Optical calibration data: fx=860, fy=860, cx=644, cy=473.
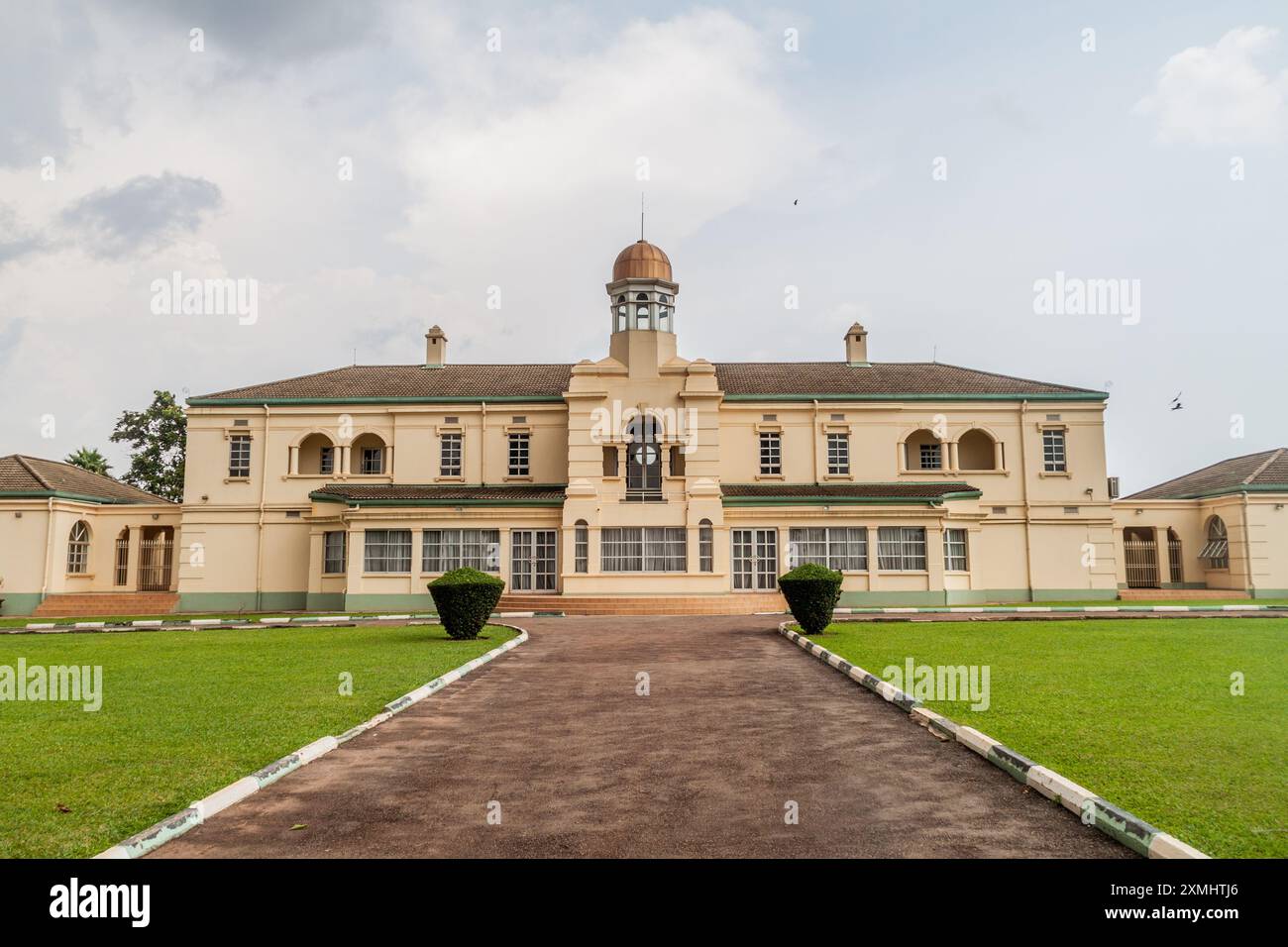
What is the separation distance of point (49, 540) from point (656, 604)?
23228 mm

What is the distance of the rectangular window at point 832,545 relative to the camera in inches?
1208

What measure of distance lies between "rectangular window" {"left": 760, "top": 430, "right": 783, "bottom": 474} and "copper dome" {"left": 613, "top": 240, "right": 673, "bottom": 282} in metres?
7.17

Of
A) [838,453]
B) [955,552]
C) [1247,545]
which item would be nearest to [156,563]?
[838,453]

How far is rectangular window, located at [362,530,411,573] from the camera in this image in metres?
31.0

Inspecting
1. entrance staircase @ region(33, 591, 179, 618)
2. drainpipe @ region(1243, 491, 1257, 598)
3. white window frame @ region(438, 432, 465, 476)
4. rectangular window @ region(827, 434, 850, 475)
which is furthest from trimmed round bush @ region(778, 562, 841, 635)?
entrance staircase @ region(33, 591, 179, 618)

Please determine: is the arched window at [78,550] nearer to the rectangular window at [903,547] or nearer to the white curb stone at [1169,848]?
the rectangular window at [903,547]

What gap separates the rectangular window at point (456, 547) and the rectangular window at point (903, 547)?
1378cm

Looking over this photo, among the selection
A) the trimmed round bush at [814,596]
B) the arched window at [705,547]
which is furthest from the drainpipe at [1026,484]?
the trimmed round bush at [814,596]

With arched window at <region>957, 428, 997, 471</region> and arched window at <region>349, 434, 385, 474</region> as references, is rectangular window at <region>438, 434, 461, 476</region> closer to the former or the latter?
arched window at <region>349, 434, 385, 474</region>

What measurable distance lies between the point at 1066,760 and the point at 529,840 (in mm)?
4544

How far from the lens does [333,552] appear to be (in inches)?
1280

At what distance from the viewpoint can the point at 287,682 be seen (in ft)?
40.0
